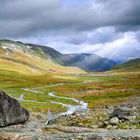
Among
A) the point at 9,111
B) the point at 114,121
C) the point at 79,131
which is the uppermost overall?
the point at 9,111

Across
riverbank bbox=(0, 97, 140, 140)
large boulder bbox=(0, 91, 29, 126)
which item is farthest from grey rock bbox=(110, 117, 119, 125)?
large boulder bbox=(0, 91, 29, 126)

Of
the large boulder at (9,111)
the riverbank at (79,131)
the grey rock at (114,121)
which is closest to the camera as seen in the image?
the riverbank at (79,131)

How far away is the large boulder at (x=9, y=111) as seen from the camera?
3812 centimetres

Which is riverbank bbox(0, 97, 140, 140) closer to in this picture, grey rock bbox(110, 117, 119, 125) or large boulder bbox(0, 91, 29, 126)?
grey rock bbox(110, 117, 119, 125)

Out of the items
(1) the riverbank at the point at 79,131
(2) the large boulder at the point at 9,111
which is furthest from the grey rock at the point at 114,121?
(2) the large boulder at the point at 9,111

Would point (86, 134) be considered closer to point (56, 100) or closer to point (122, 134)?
point (122, 134)

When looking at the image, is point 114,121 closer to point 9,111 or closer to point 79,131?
point 79,131

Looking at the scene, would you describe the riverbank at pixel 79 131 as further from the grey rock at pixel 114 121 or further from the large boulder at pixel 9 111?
the large boulder at pixel 9 111

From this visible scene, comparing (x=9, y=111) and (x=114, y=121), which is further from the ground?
(x=9, y=111)

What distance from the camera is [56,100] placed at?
10219 cm

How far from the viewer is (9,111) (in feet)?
128

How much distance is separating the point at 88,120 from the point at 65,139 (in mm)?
13567

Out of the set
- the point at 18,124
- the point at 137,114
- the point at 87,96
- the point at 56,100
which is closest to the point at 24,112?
the point at 18,124

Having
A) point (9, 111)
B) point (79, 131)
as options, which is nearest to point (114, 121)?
point (79, 131)
